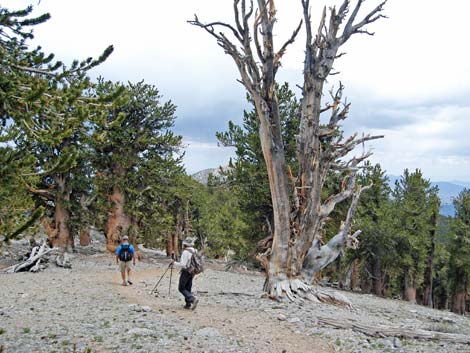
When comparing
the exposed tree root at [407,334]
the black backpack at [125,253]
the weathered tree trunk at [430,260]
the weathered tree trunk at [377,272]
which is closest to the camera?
the exposed tree root at [407,334]

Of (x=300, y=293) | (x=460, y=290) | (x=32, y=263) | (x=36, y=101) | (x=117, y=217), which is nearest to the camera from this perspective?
(x=36, y=101)

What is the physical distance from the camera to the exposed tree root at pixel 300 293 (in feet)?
41.7

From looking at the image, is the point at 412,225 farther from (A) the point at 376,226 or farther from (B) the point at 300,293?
(B) the point at 300,293

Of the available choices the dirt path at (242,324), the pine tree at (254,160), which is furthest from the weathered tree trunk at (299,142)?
the pine tree at (254,160)

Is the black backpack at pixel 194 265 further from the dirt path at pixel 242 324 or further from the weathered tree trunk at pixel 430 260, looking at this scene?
the weathered tree trunk at pixel 430 260

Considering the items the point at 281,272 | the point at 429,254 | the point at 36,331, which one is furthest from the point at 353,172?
the point at 429,254

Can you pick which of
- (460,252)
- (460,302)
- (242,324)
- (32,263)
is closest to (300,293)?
(242,324)

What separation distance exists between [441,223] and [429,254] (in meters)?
4.21

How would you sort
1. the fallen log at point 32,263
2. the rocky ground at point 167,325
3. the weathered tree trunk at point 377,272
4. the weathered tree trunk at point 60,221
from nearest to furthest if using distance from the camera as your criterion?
the rocky ground at point 167,325
the fallen log at point 32,263
the weathered tree trunk at point 60,221
the weathered tree trunk at point 377,272

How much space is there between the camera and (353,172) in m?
15.2

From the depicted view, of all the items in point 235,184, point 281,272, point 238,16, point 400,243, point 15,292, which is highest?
point 238,16

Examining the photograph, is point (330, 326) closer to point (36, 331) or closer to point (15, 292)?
point (36, 331)

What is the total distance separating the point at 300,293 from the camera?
12.9 m

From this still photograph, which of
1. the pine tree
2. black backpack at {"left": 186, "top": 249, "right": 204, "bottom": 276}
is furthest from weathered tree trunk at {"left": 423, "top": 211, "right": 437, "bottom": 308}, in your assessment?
black backpack at {"left": 186, "top": 249, "right": 204, "bottom": 276}
